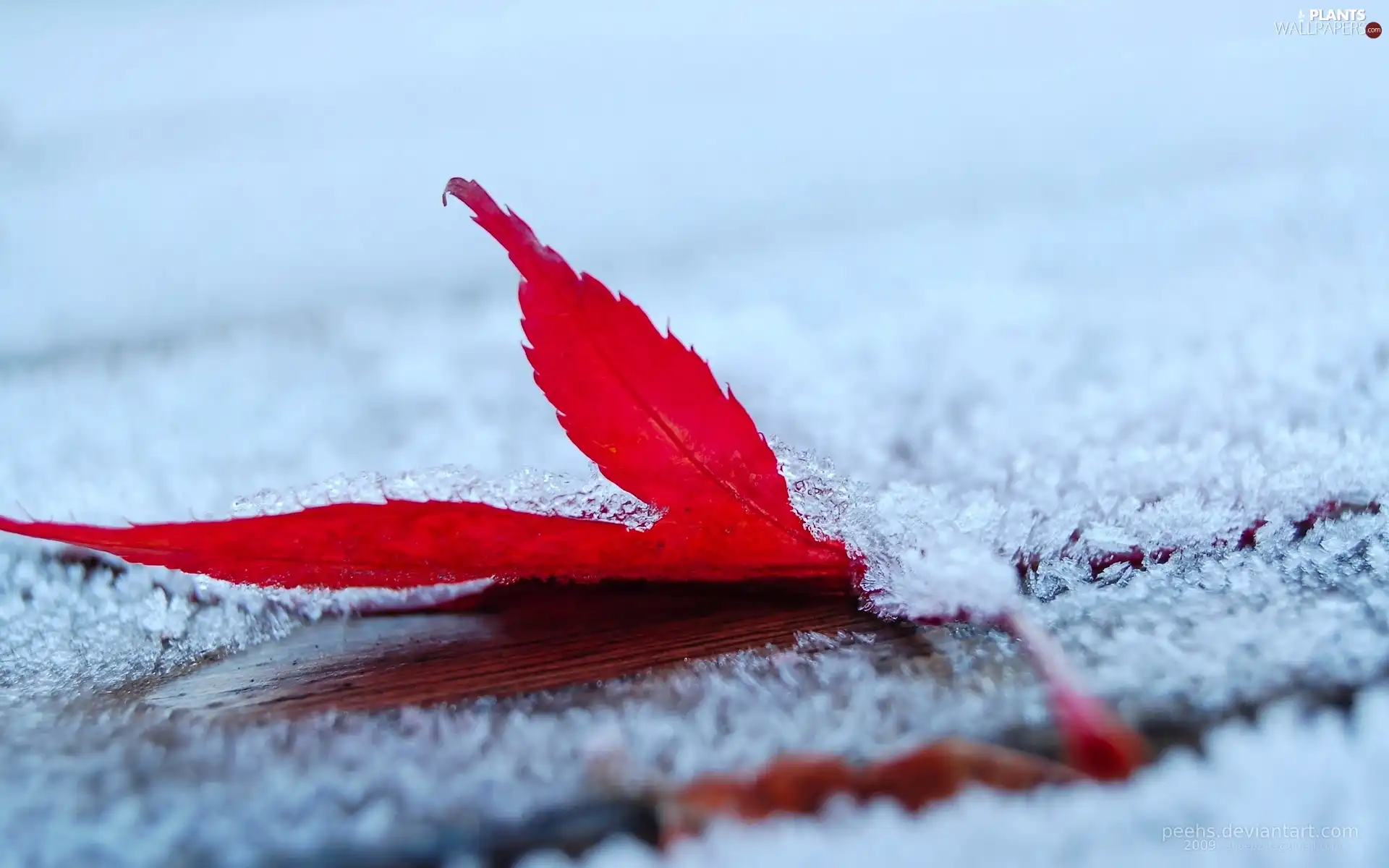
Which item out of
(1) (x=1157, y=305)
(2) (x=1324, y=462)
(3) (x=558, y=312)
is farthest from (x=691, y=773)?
(1) (x=1157, y=305)

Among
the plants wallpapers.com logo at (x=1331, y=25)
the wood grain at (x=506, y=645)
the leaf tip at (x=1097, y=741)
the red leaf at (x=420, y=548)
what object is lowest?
the leaf tip at (x=1097, y=741)

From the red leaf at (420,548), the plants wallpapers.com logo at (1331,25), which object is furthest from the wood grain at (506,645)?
the plants wallpapers.com logo at (1331,25)

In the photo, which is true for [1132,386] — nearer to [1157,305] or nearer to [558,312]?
[1157,305]

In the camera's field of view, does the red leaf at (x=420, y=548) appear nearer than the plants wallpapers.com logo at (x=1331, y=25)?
Yes

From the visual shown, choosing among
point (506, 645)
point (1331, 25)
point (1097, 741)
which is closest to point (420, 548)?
point (506, 645)

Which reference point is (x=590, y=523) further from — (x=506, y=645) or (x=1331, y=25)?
(x=1331, y=25)

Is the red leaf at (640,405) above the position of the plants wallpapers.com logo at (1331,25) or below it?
below

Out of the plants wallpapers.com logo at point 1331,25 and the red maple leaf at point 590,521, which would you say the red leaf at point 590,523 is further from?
the plants wallpapers.com logo at point 1331,25
